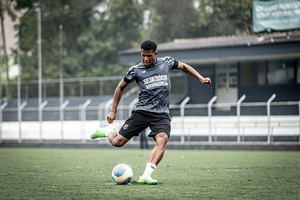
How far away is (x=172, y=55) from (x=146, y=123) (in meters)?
24.2

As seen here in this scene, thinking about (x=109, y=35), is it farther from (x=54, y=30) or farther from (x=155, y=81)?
(x=155, y=81)

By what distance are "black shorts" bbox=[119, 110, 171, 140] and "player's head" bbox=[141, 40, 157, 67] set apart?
2.50ft

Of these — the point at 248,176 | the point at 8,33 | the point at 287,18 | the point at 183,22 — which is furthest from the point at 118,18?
the point at 248,176

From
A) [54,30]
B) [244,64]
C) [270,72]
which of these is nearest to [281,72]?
[270,72]

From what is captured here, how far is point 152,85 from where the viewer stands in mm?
10070

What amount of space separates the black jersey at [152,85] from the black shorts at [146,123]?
0.08 meters

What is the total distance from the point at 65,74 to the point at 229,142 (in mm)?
25879

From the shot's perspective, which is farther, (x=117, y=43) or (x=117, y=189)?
(x=117, y=43)

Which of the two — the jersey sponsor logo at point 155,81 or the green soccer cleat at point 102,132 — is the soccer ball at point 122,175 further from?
the jersey sponsor logo at point 155,81

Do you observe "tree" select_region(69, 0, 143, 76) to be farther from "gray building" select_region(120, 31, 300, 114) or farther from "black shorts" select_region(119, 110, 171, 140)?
"black shorts" select_region(119, 110, 171, 140)

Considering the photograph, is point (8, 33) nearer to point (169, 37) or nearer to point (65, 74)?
point (65, 74)

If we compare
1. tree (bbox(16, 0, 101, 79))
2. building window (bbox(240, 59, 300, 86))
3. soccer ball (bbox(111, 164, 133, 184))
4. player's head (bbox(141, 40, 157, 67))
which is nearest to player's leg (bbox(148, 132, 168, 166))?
soccer ball (bbox(111, 164, 133, 184))

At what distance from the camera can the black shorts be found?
10.1m

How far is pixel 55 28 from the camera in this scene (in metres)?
51.5
